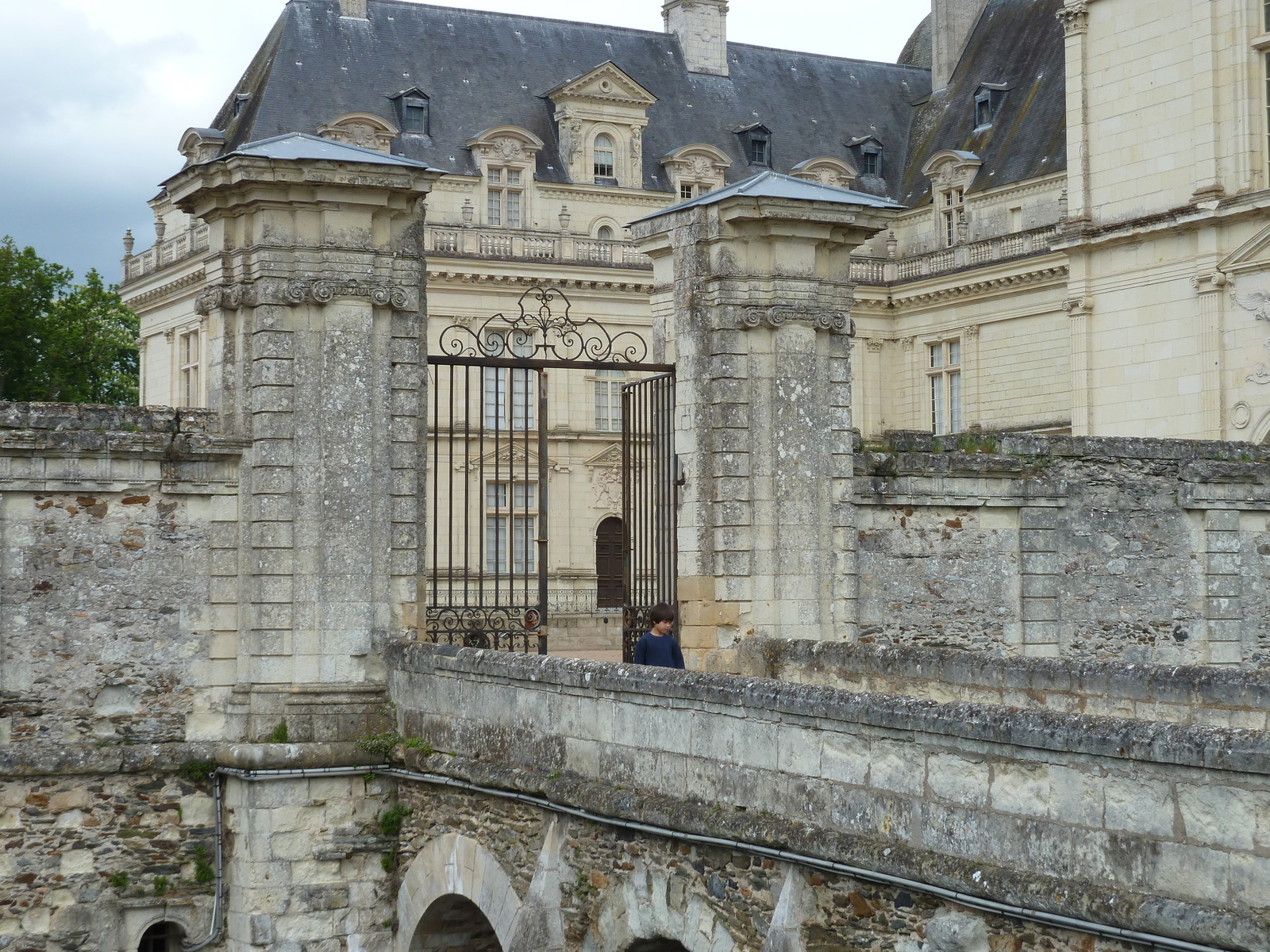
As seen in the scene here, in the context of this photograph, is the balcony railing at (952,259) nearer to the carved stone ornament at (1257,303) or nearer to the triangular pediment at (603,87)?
the triangular pediment at (603,87)

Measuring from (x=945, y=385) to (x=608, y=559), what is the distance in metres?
7.60

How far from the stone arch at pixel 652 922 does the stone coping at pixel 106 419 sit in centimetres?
426

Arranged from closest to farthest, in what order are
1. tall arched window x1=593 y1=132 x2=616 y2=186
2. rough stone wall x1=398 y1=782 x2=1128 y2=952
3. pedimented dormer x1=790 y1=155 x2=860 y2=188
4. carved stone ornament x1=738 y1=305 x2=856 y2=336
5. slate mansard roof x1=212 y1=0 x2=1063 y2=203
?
rough stone wall x1=398 y1=782 x2=1128 y2=952, carved stone ornament x1=738 y1=305 x2=856 y2=336, slate mansard roof x1=212 y1=0 x2=1063 y2=203, tall arched window x1=593 y1=132 x2=616 y2=186, pedimented dormer x1=790 y1=155 x2=860 y2=188

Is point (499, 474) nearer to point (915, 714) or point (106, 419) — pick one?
point (106, 419)

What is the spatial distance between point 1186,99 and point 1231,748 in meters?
17.7

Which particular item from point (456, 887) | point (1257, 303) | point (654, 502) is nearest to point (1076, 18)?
point (1257, 303)

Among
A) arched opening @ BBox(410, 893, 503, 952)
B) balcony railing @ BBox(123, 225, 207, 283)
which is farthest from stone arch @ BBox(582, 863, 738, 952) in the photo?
balcony railing @ BBox(123, 225, 207, 283)

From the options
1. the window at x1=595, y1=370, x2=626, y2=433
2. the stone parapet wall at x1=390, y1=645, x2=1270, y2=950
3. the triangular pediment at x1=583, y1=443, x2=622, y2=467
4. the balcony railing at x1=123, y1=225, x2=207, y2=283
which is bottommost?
the stone parapet wall at x1=390, y1=645, x2=1270, y2=950

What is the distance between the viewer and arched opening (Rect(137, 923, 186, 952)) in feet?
34.3

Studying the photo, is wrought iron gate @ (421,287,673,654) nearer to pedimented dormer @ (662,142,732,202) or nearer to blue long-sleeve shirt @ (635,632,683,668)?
blue long-sleeve shirt @ (635,632,683,668)

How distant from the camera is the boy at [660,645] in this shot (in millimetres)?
9844

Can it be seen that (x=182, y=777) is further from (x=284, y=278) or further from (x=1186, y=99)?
(x=1186, y=99)

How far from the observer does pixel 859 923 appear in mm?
6348

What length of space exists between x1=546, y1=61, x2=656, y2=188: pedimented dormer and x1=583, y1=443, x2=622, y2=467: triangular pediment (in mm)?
5380
